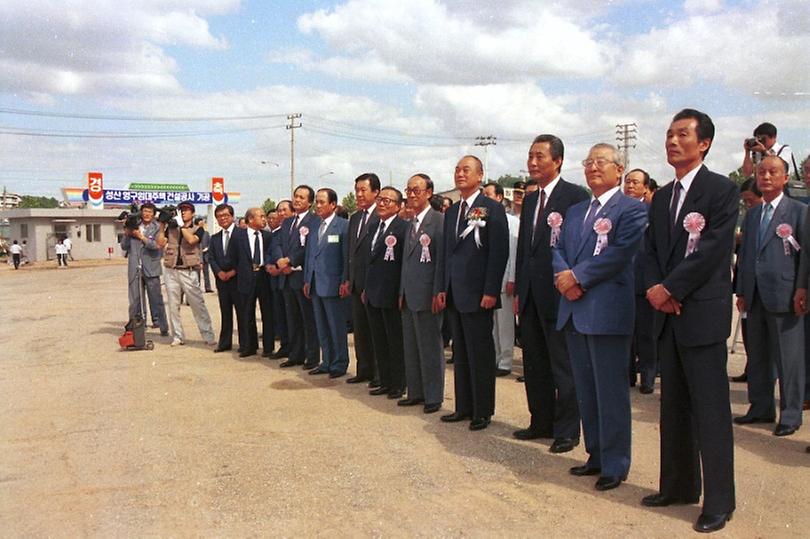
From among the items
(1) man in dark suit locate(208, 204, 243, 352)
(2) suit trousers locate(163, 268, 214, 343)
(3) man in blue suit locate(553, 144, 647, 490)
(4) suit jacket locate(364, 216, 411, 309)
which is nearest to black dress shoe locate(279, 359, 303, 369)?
(1) man in dark suit locate(208, 204, 243, 352)

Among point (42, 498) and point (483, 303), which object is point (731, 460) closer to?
point (483, 303)

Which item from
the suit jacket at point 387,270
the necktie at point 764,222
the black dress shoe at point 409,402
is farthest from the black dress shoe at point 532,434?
the necktie at point 764,222

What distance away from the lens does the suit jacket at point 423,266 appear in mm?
6420

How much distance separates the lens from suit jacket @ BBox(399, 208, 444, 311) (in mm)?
6420

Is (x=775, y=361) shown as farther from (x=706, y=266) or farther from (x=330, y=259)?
(x=330, y=259)

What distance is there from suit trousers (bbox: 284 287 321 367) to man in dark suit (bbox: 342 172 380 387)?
1.01 m

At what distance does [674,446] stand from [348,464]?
2.16 m

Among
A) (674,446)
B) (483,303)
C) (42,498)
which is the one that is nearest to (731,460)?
(674,446)

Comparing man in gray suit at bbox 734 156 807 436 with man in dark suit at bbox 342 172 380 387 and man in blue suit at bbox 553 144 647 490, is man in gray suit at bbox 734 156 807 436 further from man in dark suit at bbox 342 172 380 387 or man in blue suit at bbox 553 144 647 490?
man in dark suit at bbox 342 172 380 387

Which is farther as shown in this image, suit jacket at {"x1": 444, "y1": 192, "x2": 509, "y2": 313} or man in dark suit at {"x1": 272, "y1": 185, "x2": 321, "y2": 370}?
man in dark suit at {"x1": 272, "y1": 185, "x2": 321, "y2": 370}

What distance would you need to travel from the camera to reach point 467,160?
5.89 m

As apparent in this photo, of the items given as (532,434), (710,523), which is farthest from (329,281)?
(710,523)

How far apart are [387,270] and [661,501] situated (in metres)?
3.68

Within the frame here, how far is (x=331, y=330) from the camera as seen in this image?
8164 millimetres
